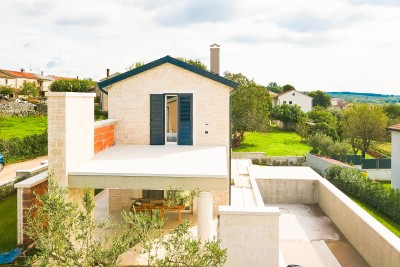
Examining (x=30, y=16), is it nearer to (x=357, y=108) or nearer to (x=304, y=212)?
(x=304, y=212)

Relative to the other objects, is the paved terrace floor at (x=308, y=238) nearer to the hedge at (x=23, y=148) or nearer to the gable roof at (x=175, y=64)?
the gable roof at (x=175, y=64)

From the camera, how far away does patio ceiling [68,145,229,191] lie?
975 centimetres

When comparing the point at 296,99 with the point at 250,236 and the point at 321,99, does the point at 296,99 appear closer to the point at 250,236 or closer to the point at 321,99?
the point at 321,99

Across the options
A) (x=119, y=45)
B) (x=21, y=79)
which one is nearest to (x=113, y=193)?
(x=119, y=45)

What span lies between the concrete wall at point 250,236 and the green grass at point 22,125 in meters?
35.2

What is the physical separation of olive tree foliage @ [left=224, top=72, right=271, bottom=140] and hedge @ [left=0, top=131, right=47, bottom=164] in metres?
24.5

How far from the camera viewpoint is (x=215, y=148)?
46.8 ft

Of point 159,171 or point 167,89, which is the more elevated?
point 167,89

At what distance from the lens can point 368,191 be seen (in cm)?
2278

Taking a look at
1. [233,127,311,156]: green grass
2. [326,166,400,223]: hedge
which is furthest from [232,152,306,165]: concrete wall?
[326,166,400,223]: hedge

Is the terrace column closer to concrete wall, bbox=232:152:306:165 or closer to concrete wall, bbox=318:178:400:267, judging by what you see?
concrete wall, bbox=318:178:400:267

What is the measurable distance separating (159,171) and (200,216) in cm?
168

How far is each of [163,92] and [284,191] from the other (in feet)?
33.1

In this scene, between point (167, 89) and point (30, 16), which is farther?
point (30, 16)
